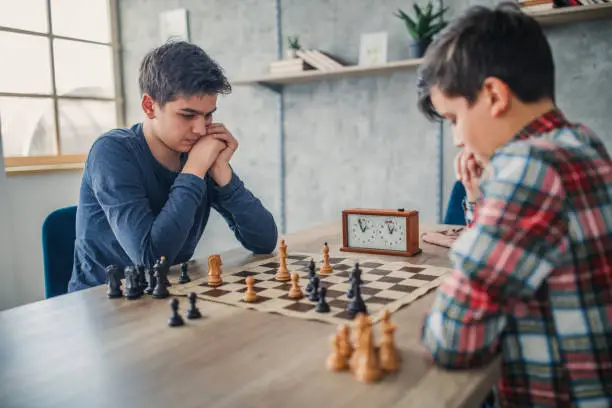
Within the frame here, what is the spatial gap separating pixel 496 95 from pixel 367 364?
54 cm

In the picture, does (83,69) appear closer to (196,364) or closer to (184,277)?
(184,277)

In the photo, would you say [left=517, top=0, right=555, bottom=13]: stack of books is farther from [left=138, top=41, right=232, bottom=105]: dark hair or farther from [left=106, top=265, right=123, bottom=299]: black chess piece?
[left=106, top=265, right=123, bottom=299]: black chess piece

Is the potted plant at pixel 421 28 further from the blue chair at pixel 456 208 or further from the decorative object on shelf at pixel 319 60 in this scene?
the blue chair at pixel 456 208

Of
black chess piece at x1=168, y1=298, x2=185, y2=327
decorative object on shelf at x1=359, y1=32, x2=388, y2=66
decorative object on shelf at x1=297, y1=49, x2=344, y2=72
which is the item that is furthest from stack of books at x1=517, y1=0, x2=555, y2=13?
black chess piece at x1=168, y1=298, x2=185, y2=327

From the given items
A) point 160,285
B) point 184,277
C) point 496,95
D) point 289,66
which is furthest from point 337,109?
point 496,95

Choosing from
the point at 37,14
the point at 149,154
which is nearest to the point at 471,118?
the point at 149,154

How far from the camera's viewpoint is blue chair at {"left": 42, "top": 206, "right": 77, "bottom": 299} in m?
1.98

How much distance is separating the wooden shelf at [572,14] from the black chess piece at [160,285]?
218 centimetres

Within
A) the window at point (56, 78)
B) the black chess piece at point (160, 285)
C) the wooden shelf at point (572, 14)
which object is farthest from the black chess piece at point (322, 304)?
the window at point (56, 78)

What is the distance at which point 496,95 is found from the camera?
3.23 feet

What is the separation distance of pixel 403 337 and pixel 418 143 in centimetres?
269

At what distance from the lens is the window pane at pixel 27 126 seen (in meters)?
3.82

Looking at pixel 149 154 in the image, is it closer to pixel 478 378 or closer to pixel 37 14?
pixel 478 378

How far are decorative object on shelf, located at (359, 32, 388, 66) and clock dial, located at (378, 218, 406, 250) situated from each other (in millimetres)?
1944
